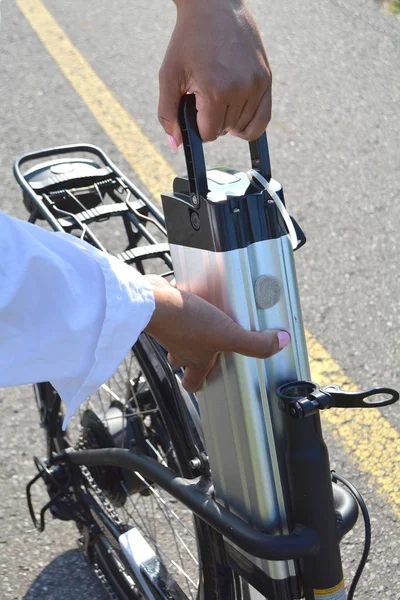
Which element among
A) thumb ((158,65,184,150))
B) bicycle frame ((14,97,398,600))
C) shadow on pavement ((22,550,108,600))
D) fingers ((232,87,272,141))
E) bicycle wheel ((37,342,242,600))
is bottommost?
shadow on pavement ((22,550,108,600))

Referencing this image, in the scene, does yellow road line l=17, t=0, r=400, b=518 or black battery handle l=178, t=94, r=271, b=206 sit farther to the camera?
yellow road line l=17, t=0, r=400, b=518

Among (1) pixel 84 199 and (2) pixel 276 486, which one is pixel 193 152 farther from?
(1) pixel 84 199

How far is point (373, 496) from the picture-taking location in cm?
254

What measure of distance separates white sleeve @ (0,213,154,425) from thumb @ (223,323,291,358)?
0.13m

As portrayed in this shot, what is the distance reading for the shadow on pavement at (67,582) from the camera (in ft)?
7.67

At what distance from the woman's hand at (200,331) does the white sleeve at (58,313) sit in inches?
1.9

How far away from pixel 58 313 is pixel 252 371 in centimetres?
31

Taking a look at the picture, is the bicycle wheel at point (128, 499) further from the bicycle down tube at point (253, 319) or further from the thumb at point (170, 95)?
the thumb at point (170, 95)

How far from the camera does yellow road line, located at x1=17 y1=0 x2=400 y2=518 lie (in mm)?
2641

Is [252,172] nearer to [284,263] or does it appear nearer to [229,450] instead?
[284,263]

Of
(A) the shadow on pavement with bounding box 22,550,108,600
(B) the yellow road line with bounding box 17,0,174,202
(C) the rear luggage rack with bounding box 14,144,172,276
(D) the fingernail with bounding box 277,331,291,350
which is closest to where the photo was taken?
(D) the fingernail with bounding box 277,331,291,350

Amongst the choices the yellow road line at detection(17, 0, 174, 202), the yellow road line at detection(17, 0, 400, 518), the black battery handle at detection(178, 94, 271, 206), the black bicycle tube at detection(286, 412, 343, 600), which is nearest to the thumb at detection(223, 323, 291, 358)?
the black bicycle tube at detection(286, 412, 343, 600)

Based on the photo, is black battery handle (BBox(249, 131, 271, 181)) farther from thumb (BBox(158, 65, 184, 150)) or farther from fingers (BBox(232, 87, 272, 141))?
thumb (BBox(158, 65, 184, 150))

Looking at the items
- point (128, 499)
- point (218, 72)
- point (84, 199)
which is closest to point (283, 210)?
point (218, 72)
